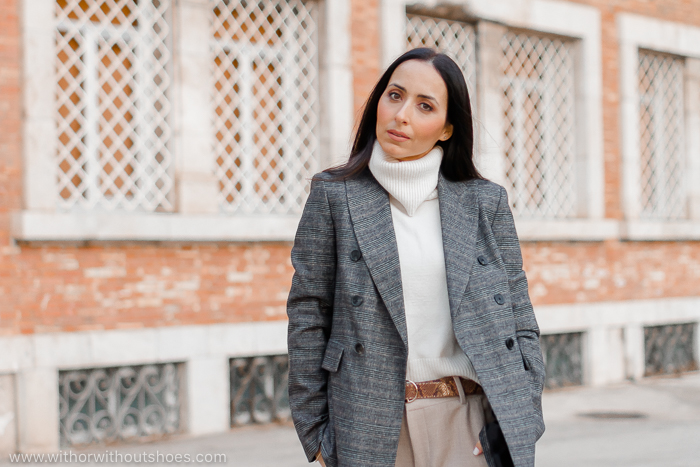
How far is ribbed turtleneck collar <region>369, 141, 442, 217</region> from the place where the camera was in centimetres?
238

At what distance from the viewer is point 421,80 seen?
2381 mm

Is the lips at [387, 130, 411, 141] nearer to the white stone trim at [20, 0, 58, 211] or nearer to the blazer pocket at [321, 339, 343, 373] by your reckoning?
the blazer pocket at [321, 339, 343, 373]

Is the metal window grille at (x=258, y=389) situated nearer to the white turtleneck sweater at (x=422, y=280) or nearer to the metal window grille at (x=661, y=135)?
the white turtleneck sweater at (x=422, y=280)

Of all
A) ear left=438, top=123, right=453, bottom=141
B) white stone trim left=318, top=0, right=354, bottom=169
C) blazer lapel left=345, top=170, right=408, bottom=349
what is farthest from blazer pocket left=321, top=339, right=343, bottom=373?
white stone trim left=318, top=0, right=354, bottom=169

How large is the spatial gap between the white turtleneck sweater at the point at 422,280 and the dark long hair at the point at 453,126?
0.41ft

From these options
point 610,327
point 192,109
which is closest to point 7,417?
point 192,109

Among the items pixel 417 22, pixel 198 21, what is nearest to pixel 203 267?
pixel 198 21

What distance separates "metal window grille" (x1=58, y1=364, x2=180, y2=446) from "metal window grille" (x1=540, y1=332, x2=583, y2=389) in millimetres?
4759

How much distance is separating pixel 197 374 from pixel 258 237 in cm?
133

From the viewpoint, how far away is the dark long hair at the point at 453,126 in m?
2.42

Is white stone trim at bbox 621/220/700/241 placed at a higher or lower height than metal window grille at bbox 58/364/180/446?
higher

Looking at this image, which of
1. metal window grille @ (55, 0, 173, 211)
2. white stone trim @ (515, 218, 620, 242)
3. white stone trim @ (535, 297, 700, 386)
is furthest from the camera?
white stone trim @ (535, 297, 700, 386)

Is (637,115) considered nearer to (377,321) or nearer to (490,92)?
(490,92)

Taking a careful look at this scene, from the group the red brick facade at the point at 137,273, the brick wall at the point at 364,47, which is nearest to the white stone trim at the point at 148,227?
the red brick facade at the point at 137,273
